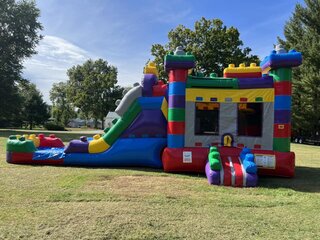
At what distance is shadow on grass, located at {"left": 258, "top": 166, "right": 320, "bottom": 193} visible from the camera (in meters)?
7.16

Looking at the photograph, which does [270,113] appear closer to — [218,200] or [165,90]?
[165,90]

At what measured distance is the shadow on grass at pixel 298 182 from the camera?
282 inches

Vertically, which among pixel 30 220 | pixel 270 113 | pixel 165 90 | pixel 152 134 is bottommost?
pixel 30 220

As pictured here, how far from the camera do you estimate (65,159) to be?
30.8ft

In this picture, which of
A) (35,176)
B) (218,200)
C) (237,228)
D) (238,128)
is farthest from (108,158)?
(237,228)

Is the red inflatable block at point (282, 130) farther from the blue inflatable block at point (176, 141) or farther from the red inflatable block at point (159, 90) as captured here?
the red inflatable block at point (159, 90)

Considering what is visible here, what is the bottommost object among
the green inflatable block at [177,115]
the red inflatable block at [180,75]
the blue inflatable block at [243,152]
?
the blue inflatable block at [243,152]

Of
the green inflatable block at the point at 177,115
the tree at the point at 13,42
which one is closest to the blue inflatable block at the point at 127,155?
the green inflatable block at the point at 177,115

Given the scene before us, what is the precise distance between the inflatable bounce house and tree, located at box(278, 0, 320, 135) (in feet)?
65.9

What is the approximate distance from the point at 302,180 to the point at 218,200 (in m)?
3.39

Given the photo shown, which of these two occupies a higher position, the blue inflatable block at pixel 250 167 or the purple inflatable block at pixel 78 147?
the purple inflatable block at pixel 78 147

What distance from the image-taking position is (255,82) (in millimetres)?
8555

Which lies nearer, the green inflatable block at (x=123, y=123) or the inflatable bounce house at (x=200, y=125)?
the inflatable bounce house at (x=200, y=125)

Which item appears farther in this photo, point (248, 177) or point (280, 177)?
point (280, 177)
